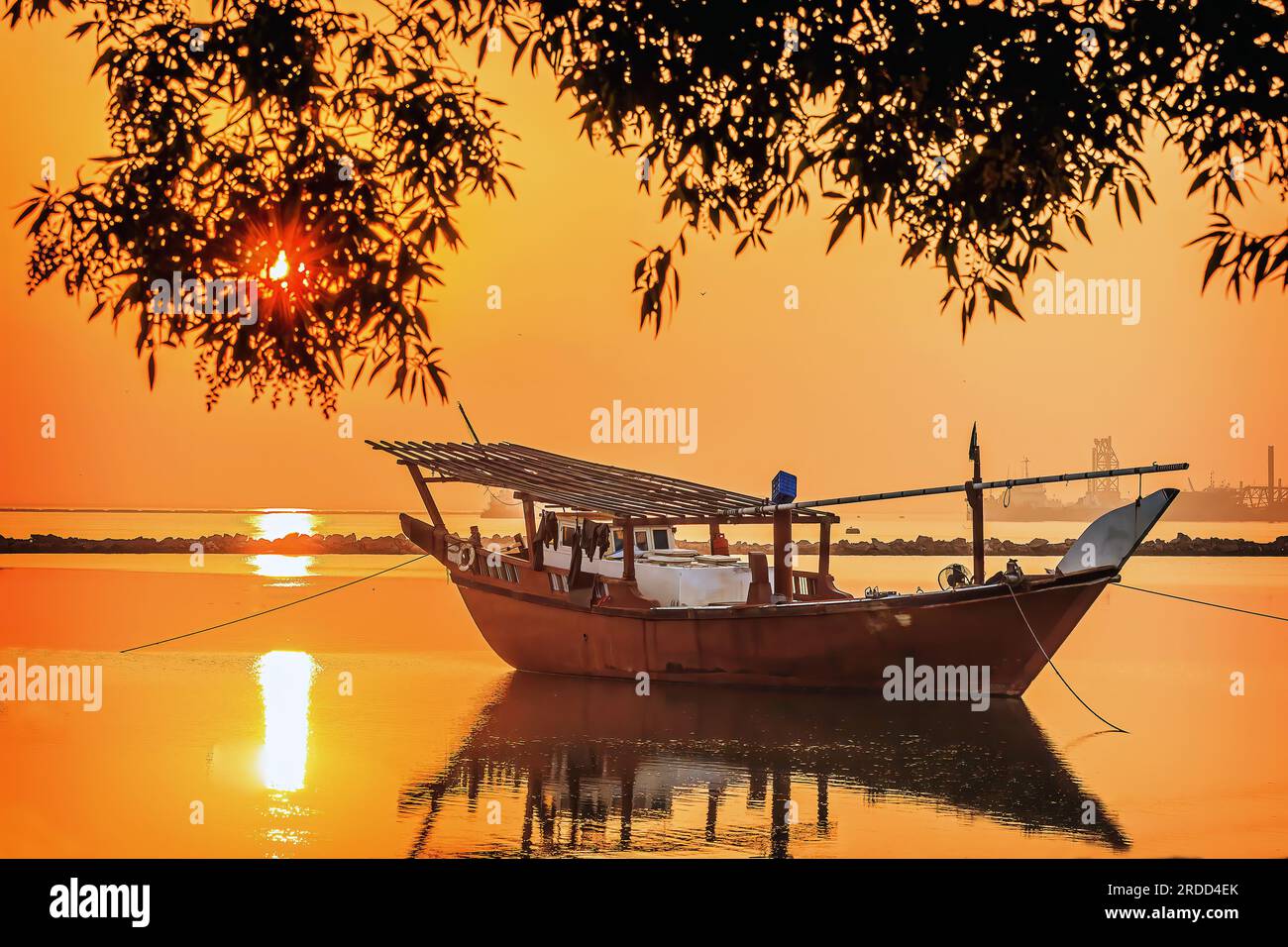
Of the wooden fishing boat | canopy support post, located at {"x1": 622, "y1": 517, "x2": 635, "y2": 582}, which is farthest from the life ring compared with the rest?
canopy support post, located at {"x1": 622, "y1": 517, "x2": 635, "y2": 582}

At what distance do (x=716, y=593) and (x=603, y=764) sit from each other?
16.1 feet

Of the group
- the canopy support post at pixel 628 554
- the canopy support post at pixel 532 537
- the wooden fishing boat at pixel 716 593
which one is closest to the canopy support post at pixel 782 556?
the wooden fishing boat at pixel 716 593

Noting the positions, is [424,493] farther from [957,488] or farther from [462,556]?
[957,488]

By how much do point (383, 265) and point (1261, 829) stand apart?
1080 centimetres

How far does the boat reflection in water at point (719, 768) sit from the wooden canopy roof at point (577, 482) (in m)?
2.90

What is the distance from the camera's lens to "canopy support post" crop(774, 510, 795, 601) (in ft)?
67.2

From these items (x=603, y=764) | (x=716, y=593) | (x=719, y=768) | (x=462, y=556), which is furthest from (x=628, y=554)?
(x=719, y=768)

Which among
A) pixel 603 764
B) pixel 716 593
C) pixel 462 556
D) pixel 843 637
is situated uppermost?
pixel 462 556

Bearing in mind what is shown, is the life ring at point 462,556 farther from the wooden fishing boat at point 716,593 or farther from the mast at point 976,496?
the mast at point 976,496

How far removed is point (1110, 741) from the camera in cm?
1973

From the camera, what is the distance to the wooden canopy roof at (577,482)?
69.3 feet

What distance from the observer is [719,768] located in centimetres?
1666

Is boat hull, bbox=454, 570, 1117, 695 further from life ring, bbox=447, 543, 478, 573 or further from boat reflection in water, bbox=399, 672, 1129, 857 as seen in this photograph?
life ring, bbox=447, 543, 478, 573

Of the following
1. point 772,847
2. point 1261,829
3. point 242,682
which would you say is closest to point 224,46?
point 772,847
